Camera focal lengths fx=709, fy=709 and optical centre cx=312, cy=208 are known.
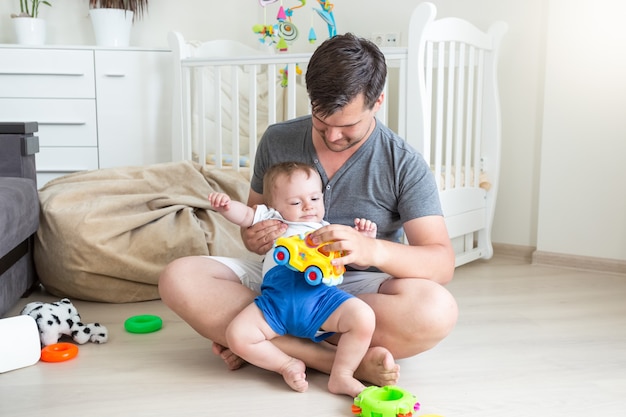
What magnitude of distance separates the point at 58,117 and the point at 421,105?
69.3 inches

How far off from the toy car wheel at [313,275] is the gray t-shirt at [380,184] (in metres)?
0.26

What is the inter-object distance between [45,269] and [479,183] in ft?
5.26

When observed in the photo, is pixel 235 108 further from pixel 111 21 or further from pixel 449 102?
pixel 111 21

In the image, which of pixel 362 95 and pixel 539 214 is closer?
pixel 362 95

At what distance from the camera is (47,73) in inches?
124

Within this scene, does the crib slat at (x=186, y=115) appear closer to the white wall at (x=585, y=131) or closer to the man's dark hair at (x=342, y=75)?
the white wall at (x=585, y=131)

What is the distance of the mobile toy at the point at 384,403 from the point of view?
1.26m

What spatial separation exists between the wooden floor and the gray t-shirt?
349 millimetres

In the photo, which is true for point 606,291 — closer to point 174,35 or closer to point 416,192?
point 416,192

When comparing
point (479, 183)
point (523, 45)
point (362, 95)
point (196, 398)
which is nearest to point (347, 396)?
point (196, 398)

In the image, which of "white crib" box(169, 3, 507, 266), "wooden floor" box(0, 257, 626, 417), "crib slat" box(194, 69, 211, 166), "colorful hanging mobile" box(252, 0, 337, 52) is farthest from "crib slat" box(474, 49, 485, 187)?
"crib slat" box(194, 69, 211, 166)

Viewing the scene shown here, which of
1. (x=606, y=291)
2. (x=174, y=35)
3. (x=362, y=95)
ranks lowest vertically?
(x=606, y=291)

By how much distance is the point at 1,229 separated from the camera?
1712 mm

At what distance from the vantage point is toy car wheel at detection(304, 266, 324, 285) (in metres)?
1.32
